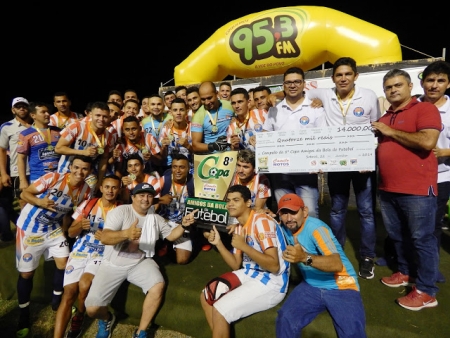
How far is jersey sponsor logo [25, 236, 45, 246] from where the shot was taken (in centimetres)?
350

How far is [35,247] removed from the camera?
354 cm

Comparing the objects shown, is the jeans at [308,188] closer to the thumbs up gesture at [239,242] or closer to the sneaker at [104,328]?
the thumbs up gesture at [239,242]

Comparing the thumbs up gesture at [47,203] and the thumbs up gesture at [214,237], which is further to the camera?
the thumbs up gesture at [47,203]

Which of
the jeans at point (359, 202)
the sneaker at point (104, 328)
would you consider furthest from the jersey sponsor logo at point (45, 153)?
the jeans at point (359, 202)

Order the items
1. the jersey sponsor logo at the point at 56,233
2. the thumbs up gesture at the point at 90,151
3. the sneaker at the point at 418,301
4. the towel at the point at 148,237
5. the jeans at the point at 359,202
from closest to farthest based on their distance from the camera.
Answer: the sneaker at the point at 418,301 → the jeans at the point at 359,202 → the towel at the point at 148,237 → the jersey sponsor logo at the point at 56,233 → the thumbs up gesture at the point at 90,151

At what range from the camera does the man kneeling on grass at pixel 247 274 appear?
101 inches

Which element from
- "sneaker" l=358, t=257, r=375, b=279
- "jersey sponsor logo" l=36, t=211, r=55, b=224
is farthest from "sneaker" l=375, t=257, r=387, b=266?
"jersey sponsor logo" l=36, t=211, r=55, b=224

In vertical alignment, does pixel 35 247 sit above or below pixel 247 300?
above

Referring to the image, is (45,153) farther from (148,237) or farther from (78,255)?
(148,237)

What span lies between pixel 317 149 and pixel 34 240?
12.2 ft

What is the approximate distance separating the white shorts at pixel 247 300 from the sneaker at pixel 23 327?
2.64 m

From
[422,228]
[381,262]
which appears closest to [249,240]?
[422,228]

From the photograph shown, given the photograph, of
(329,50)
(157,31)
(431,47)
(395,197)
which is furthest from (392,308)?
(157,31)

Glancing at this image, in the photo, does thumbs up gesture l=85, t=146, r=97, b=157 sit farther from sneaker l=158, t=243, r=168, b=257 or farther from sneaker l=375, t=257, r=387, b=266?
sneaker l=375, t=257, r=387, b=266
